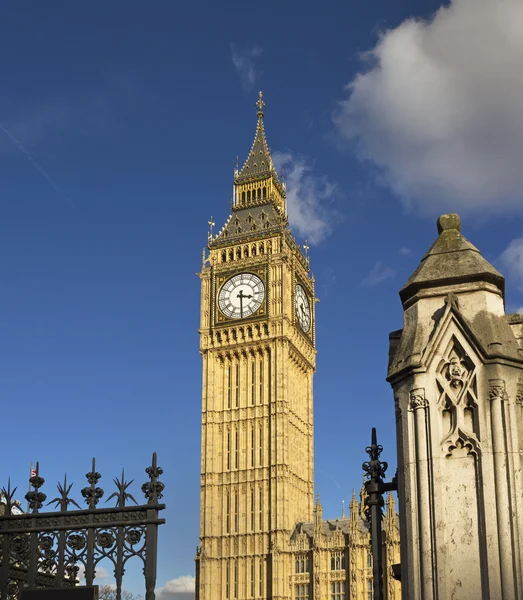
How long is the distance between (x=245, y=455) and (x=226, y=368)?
6.57m

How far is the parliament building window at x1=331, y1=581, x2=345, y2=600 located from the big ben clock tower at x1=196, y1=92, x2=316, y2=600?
9.71 ft

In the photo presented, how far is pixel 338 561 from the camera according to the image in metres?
62.5

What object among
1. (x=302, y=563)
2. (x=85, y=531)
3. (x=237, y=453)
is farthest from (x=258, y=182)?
(x=85, y=531)

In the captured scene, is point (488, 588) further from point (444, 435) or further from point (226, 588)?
point (226, 588)

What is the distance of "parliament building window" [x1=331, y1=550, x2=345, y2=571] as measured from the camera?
62.3 meters

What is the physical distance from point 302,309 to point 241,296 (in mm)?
5094

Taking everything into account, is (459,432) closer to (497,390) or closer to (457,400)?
(457,400)

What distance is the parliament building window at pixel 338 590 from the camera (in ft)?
202

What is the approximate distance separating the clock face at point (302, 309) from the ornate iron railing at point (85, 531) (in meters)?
59.9

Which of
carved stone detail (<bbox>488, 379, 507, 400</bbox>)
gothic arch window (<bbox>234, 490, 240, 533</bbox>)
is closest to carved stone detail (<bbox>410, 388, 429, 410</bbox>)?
carved stone detail (<bbox>488, 379, 507, 400</bbox>)

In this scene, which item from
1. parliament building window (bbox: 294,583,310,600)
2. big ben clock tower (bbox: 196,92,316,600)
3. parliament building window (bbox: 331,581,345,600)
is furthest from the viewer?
big ben clock tower (bbox: 196,92,316,600)

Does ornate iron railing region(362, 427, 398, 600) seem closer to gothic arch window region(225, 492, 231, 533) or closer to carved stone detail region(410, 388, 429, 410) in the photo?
carved stone detail region(410, 388, 429, 410)

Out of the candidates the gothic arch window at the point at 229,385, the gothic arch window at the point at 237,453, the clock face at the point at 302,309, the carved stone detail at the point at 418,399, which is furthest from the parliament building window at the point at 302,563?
the carved stone detail at the point at 418,399

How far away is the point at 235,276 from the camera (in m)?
70.4
